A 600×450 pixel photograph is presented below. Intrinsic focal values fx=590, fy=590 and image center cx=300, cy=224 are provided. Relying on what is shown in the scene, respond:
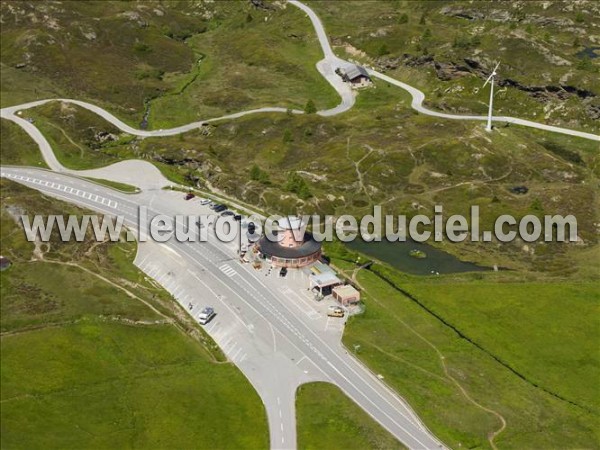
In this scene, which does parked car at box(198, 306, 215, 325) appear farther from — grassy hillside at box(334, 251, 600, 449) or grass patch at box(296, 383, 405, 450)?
grassy hillside at box(334, 251, 600, 449)

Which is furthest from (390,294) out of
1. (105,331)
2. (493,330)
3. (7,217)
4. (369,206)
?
(7,217)

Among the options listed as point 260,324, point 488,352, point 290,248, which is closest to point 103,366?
point 260,324

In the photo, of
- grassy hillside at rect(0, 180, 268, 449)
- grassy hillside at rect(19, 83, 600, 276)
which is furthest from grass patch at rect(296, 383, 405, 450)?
grassy hillside at rect(19, 83, 600, 276)

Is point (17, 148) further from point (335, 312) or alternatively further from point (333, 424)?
point (333, 424)

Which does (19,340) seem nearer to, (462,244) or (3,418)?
(3,418)

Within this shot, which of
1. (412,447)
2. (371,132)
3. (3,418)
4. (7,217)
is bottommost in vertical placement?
(412,447)
